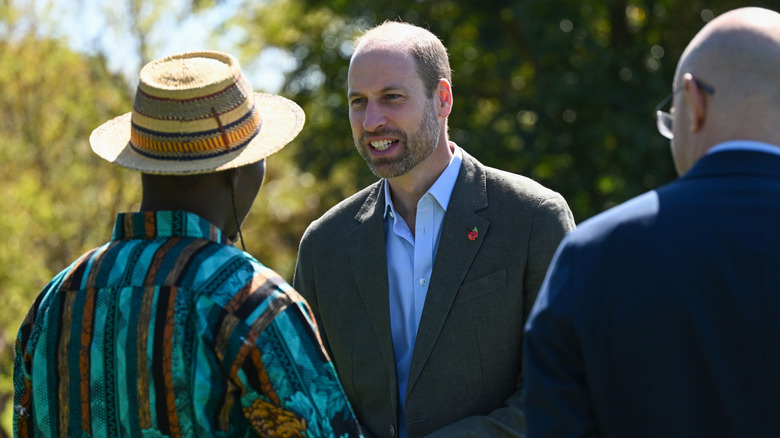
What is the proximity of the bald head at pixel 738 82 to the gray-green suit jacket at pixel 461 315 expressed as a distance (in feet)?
3.65

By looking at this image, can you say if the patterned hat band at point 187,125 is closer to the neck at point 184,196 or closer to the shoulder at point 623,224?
the neck at point 184,196

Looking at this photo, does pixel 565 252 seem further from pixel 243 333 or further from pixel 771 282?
pixel 243 333

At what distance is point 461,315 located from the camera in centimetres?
301

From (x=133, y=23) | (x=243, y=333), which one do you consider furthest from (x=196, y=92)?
(x=133, y=23)

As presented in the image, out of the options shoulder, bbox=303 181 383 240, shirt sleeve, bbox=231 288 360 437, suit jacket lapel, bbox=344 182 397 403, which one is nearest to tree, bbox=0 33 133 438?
shoulder, bbox=303 181 383 240

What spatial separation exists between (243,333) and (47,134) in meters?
12.8

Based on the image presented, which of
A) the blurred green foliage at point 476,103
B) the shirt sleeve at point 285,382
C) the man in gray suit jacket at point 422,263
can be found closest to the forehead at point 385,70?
the man in gray suit jacket at point 422,263

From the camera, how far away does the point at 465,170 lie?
3.29 meters

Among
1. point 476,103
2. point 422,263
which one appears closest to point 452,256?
point 422,263

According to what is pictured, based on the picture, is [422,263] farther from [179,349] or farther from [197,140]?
[179,349]

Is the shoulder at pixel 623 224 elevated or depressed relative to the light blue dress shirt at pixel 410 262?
elevated

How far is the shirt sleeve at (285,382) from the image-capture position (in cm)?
205

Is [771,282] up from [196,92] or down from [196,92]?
down

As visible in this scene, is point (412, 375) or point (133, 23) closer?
point (412, 375)
